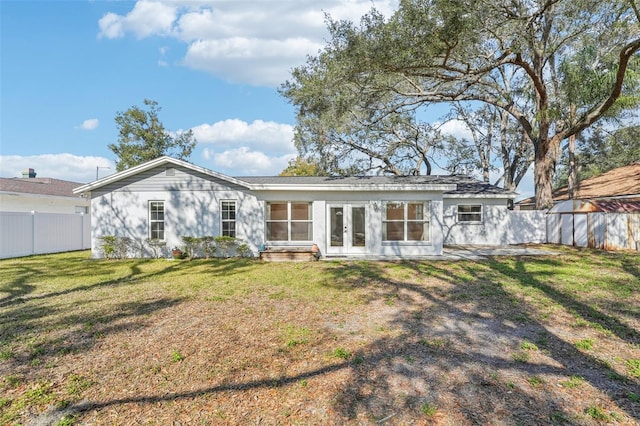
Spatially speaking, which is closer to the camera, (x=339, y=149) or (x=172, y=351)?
(x=172, y=351)

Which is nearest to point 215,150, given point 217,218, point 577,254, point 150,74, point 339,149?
point 339,149

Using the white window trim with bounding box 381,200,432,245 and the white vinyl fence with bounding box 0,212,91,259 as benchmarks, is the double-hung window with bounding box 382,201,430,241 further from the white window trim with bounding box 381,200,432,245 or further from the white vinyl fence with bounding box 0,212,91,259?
the white vinyl fence with bounding box 0,212,91,259

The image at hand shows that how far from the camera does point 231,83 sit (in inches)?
696

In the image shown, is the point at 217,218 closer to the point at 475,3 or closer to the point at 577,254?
the point at 475,3

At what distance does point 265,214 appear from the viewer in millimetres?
Result: 12484

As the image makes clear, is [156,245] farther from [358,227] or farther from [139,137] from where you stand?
[139,137]

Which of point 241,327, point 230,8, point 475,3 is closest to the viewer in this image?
point 241,327

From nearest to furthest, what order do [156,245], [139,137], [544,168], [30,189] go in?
1. [156,245]
2. [544,168]
3. [30,189]
4. [139,137]

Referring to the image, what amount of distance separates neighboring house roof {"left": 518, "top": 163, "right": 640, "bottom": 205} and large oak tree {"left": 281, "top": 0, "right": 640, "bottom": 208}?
4.21 meters

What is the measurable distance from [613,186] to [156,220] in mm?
23724

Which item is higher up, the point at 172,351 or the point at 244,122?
the point at 244,122

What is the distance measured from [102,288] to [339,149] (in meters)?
19.5

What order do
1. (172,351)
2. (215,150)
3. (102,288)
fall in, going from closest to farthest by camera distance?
(172,351) → (102,288) → (215,150)

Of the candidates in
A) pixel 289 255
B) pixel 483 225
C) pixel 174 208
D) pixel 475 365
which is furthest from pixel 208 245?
pixel 483 225
